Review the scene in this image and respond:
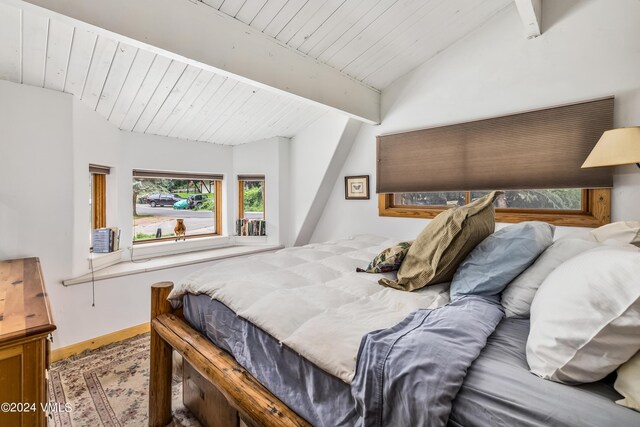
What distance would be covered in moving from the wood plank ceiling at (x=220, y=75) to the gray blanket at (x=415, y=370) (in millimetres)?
1942

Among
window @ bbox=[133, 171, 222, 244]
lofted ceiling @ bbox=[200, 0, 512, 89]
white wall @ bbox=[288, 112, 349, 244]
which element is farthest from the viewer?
white wall @ bbox=[288, 112, 349, 244]

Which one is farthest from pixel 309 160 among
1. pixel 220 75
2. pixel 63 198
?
pixel 63 198

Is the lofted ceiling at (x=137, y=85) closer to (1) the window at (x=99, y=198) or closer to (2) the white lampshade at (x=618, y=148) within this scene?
(1) the window at (x=99, y=198)

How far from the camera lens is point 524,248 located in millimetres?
1208

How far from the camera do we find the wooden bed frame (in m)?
1.01

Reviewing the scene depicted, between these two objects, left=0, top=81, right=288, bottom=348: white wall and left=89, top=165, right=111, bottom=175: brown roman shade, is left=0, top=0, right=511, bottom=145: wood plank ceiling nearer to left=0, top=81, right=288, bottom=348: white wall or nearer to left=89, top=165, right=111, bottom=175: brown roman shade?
left=0, top=81, right=288, bottom=348: white wall

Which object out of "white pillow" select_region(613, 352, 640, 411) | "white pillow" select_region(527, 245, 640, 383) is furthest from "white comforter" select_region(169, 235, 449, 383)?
"white pillow" select_region(613, 352, 640, 411)

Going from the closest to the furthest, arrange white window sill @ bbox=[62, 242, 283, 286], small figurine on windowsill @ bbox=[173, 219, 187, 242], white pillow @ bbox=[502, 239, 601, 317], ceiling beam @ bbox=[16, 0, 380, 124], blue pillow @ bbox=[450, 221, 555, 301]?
white pillow @ bbox=[502, 239, 601, 317] → blue pillow @ bbox=[450, 221, 555, 301] → ceiling beam @ bbox=[16, 0, 380, 124] → white window sill @ bbox=[62, 242, 283, 286] → small figurine on windowsill @ bbox=[173, 219, 187, 242]

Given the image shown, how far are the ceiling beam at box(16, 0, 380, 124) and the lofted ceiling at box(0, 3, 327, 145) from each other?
22 cm

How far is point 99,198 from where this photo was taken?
2.87 metres

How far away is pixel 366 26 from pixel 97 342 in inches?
132

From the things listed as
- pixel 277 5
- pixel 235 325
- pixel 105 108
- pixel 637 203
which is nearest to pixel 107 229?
pixel 105 108

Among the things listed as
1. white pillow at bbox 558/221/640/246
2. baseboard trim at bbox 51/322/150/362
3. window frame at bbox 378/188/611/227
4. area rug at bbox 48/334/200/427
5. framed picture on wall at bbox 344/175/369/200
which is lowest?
area rug at bbox 48/334/200/427

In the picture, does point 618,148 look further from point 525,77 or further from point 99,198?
point 99,198
